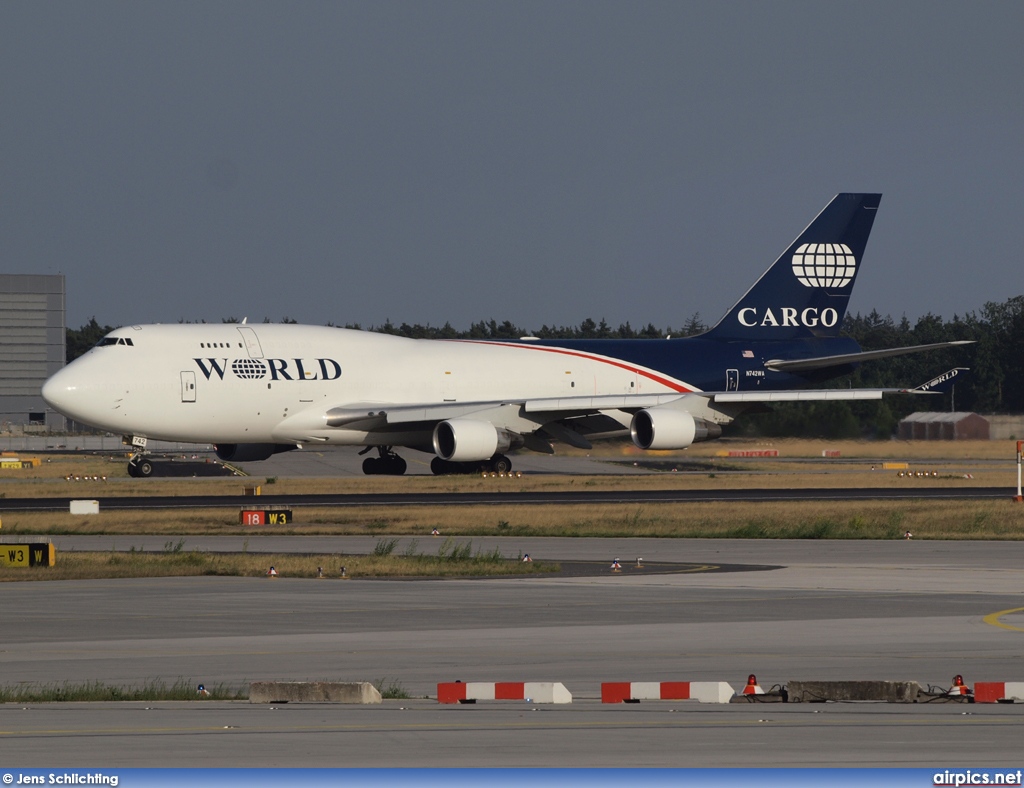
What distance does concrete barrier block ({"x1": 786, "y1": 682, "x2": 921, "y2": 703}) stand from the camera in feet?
41.2

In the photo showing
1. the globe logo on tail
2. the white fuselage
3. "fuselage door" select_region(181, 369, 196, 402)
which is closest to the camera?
the white fuselage

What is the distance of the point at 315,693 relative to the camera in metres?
12.8

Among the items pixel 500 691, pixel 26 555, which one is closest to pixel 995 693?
pixel 500 691

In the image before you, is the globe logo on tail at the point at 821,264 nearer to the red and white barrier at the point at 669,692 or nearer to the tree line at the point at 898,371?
the tree line at the point at 898,371

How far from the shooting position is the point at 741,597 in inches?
887

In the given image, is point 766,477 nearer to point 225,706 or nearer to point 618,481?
point 618,481

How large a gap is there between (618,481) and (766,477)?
5483 millimetres

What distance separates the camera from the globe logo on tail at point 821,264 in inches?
2589

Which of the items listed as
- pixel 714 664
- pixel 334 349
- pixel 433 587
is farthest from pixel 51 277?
pixel 714 664

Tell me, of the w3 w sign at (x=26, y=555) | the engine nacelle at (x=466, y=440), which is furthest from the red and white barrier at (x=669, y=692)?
the engine nacelle at (x=466, y=440)

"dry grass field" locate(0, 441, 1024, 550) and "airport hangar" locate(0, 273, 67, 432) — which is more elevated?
"airport hangar" locate(0, 273, 67, 432)

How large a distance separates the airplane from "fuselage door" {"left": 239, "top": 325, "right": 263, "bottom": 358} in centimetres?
5

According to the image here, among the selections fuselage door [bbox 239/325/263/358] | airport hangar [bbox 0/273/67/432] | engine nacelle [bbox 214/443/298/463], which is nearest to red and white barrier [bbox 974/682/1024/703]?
fuselage door [bbox 239/325/263/358]

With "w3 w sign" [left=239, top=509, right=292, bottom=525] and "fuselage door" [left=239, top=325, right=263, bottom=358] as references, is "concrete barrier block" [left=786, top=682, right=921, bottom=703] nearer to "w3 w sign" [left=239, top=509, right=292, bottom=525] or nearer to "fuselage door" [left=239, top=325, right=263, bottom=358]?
"w3 w sign" [left=239, top=509, right=292, bottom=525]
